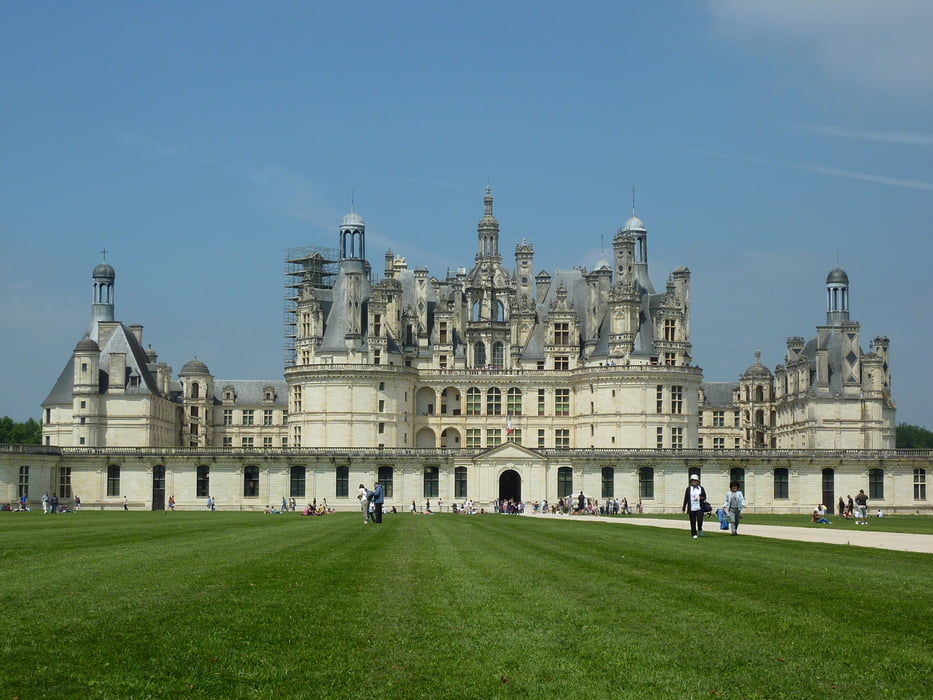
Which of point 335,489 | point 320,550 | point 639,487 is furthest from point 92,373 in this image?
point 320,550

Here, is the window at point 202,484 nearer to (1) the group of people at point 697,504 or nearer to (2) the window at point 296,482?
(2) the window at point 296,482

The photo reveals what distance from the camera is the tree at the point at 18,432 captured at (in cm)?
15538

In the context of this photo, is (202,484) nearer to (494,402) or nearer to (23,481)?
A: (23,481)

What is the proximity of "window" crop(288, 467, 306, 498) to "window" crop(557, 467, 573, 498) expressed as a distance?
20.4 m

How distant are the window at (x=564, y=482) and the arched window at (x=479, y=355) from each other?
54.2ft

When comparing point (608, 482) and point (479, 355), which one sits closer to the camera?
point (608, 482)

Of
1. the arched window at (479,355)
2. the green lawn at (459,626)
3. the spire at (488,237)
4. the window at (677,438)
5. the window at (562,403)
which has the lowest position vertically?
the green lawn at (459,626)

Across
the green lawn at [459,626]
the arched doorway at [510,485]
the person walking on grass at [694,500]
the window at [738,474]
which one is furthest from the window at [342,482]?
the green lawn at [459,626]

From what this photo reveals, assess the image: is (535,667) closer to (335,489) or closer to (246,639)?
(246,639)

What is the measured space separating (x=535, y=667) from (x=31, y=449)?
89101mm

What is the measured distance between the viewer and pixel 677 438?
10588cm

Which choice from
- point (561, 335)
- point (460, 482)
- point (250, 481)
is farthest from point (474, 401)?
point (250, 481)

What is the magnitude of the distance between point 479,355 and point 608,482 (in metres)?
20.1

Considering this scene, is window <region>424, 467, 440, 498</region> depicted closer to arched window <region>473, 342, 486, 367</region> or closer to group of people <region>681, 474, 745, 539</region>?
arched window <region>473, 342, 486, 367</region>
